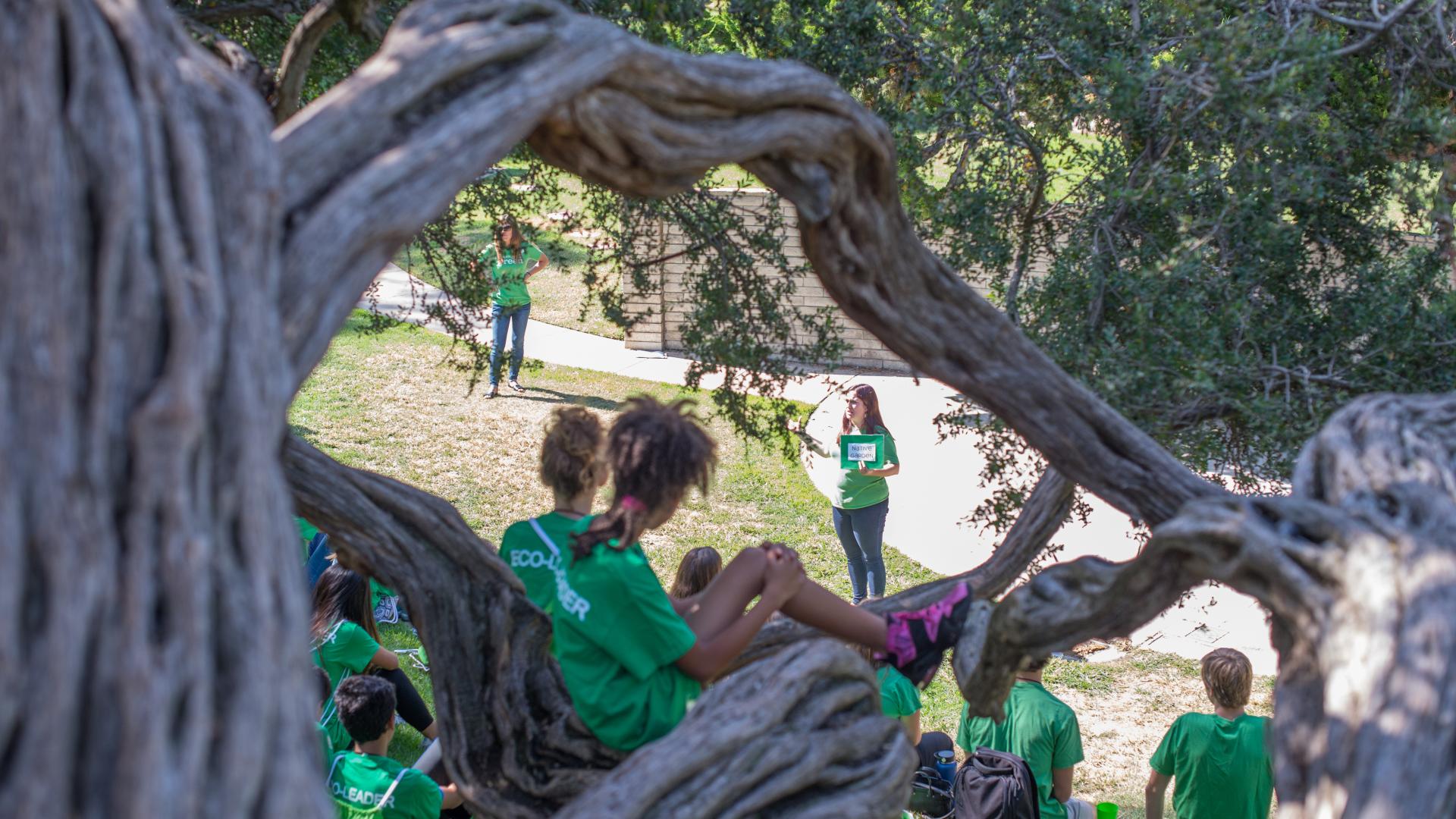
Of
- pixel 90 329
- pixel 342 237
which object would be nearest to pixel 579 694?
pixel 342 237

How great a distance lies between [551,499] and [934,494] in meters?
3.27

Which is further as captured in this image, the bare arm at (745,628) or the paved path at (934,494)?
the paved path at (934,494)

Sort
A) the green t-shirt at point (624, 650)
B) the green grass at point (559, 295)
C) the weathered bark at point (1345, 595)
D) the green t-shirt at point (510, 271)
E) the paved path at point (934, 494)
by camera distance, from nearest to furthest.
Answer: the weathered bark at point (1345, 595), the green t-shirt at point (624, 650), the green t-shirt at point (510, 271), the paved path at point (934, 494), the green grass at point (559, 295)

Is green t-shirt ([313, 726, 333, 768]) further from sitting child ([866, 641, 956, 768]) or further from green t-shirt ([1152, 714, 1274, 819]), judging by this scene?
green t-shirt ([1152, 714, 1274, 819])

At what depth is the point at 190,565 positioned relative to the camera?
1582 mm

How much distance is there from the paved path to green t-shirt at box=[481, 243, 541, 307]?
51 cm

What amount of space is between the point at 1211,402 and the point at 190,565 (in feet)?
10.5

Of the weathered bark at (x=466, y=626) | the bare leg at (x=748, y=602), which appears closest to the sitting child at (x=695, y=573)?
the weathered bark at (x=466, y=626)

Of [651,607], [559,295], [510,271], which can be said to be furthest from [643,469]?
[559,295]

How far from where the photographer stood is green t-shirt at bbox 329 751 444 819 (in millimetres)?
4168

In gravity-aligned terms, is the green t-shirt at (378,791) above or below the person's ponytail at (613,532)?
below

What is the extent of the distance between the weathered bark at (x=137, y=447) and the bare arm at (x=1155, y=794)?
436 cm

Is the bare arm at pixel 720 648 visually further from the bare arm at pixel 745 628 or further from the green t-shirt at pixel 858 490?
the green t-shirt at pixel 858 490

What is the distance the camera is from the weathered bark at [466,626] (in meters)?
3.37
